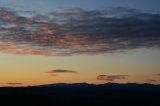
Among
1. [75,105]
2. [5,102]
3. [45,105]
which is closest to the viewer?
[5,102]

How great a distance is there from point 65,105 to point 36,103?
12.9 m

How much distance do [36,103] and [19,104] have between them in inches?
815

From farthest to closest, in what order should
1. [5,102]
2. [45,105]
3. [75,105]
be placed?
[75,105] → [45,105] → [5,102]

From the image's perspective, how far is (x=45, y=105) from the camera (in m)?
161

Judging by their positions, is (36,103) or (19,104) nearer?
(19,104)

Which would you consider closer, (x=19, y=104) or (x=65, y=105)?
(x=19, y=104)

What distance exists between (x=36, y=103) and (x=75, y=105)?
30947 millimetres

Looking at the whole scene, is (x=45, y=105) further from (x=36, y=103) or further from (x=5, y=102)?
→ (x=5, y=102)

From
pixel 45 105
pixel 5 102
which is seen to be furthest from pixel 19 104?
pixel 45 105

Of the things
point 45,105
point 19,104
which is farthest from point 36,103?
point 19,104

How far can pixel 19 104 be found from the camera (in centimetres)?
14238

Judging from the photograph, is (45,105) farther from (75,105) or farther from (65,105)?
(75,105)

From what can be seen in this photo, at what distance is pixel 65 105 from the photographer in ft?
554

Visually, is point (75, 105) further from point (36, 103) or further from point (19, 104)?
point (19, 104)
